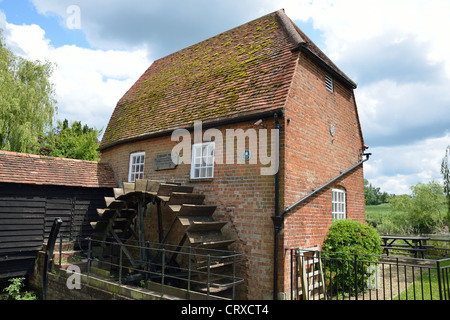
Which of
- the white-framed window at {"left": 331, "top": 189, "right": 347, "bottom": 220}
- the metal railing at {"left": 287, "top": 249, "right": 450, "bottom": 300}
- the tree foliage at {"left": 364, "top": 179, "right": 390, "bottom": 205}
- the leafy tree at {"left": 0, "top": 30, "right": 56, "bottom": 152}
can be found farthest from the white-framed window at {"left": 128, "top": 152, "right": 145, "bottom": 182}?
the tree foliage at {"left": 364, "top": 179, "right": 390, "bottom": 205}

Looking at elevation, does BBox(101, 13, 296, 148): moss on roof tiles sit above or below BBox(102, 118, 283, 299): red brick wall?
above

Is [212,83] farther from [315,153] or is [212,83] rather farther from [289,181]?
[289,181]

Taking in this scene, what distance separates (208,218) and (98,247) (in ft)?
14.1

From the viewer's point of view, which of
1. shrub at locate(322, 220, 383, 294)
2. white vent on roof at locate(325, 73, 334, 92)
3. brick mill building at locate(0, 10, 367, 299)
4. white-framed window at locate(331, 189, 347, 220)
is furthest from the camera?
white vent on roof at locate(325, 73, 334, 92)

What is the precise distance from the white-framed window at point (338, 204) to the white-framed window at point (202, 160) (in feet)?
12.2

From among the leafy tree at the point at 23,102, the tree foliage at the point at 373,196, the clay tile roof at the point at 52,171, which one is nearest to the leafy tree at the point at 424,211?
the clay tile roof at the point at 52,171

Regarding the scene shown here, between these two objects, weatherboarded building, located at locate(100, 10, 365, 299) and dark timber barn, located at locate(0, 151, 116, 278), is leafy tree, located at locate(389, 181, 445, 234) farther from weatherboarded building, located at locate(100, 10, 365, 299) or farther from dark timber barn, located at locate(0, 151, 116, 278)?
dark timber barn, located at locate(0, 151, 116, 278)

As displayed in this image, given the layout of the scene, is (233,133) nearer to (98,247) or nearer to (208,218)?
(208,218)

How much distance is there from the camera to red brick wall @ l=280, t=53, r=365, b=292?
709cm

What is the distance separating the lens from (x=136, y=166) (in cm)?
1091

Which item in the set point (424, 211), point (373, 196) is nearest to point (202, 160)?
point (424, 211)

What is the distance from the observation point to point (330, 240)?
8.05 metres

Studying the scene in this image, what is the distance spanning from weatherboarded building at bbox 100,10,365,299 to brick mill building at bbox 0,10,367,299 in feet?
0.11

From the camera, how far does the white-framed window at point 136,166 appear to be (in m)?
10.6
